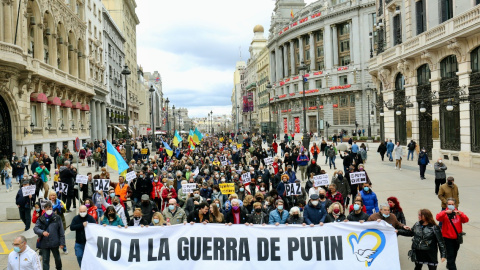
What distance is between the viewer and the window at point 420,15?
2912 cm

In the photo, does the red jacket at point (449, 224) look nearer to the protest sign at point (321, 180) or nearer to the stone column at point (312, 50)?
the protest sign at point (321, 180)

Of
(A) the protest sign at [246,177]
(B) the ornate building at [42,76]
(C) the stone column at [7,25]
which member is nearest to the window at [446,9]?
(A) the protest sign at [246,177]

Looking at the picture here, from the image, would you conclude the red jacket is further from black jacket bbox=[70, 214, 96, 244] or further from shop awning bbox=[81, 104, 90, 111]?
shop awning bbox=[81, 104, 90, 111]

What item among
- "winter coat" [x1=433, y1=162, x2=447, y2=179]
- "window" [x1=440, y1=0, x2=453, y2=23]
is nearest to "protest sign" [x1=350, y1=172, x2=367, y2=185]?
"winter coat" [x1=433, y1=162, x2=447, y2=179]

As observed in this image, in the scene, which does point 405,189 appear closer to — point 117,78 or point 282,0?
point 117,78

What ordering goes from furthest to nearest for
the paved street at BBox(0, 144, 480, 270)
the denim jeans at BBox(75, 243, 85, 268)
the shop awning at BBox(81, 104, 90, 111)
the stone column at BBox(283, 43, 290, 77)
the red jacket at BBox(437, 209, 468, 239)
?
the stone column at BBox(283, 43, 290, 77) < the shop awning at BBox(81, 104, 90, 111) < the paved street at BBox(0, 144, 480, 270) < the denim jeans at BBox(75, 243, 85, 268) < the red jacket at BBox(437, 209, 468, 239)

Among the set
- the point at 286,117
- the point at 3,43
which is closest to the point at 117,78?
the point at 286,117

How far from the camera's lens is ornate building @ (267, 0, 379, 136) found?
232 feet

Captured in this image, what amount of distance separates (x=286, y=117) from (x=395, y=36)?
55338 mm

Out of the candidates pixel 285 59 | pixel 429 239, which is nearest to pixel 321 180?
pixel 429 239

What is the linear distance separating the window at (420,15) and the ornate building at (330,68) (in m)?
33.9

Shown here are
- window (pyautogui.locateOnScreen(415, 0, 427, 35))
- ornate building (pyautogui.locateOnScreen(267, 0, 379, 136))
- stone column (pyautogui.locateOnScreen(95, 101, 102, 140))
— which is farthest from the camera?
ornate building (pyautogui.locateOnScreen(267, 0, 379, 136))

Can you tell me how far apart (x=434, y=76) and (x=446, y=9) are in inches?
170

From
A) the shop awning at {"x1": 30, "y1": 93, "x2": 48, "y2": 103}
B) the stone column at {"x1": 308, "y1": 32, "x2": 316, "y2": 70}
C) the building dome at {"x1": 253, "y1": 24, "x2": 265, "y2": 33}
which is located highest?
the building dome at {"x1": 253, "y1": 24, "x2": 265, "y2": 33}
